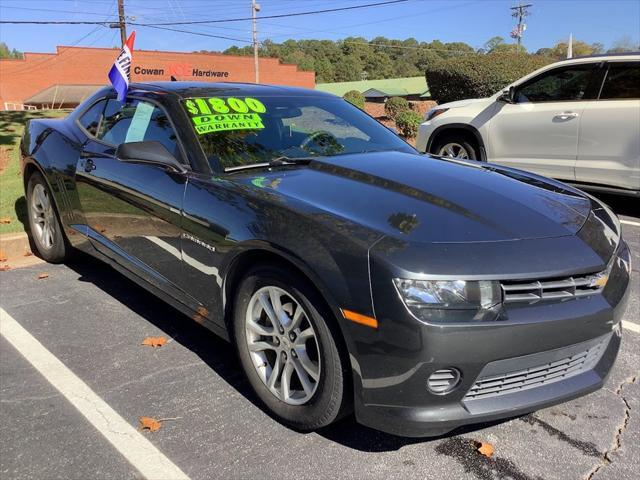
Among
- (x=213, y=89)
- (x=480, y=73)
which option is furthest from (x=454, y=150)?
(x=480, y=73)

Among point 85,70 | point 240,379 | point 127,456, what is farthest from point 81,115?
point 85,70

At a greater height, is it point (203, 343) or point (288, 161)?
point (288, 161)

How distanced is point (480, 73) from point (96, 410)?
1475cm

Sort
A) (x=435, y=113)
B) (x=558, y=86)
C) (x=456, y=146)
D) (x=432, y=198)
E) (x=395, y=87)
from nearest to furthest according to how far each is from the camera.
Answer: (x=432, y=198) < (x=558, y=86) < (x=456, y=146) < (x=435, y=113) < (x=395, y=87)

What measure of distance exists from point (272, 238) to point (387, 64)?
9323cm

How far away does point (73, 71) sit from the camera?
158ft

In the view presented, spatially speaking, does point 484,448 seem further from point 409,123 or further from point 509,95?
point 409,123

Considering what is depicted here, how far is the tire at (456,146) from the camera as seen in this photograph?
7517 mm

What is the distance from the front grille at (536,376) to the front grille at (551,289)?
0.27 metres

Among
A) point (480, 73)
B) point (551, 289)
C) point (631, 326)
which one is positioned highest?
point (480, 73)

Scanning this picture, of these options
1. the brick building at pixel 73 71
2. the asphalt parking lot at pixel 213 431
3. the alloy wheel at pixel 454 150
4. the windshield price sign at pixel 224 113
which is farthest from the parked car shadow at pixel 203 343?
the brick building at pixel 73 71

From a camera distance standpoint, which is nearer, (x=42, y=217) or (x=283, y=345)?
(x=283, y=345)

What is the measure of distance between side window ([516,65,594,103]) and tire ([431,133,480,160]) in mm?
827

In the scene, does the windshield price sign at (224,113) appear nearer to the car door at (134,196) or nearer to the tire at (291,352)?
the car door at (134,196)
